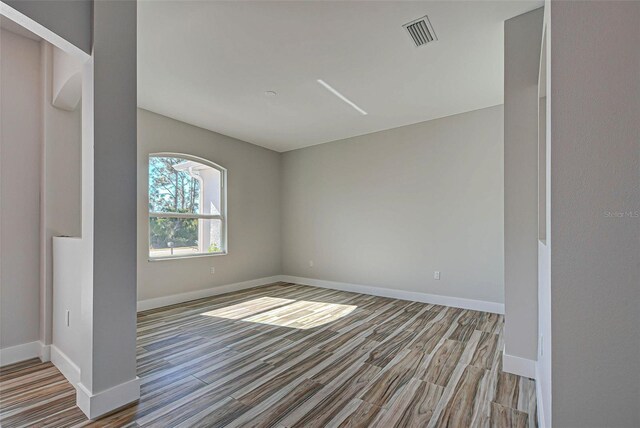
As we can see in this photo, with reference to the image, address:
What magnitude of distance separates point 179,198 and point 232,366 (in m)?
3.01

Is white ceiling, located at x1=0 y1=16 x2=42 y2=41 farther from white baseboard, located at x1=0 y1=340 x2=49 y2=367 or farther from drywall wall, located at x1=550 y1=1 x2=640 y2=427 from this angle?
drywall wall, located at x1=550 y1=1 x2=640 y2=427

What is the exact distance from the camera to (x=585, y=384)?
112 centimetres

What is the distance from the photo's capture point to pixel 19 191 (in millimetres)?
2562

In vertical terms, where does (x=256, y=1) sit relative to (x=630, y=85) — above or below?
above

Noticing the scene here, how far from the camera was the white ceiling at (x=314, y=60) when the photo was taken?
7.34 feet

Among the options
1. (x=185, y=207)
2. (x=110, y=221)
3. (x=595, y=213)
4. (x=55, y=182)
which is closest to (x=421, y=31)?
(x=595, y=213)

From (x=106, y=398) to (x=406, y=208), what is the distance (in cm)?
412

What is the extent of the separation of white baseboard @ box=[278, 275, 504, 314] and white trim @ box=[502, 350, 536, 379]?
1742 millimetres

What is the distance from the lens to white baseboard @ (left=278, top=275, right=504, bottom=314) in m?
3.98

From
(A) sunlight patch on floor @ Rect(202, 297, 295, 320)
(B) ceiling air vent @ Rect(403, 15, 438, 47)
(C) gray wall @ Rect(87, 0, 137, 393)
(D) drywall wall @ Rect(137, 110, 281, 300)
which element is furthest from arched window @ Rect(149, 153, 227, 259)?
(B) ceiling air vent @ Rect(403, 15, 438, 47)

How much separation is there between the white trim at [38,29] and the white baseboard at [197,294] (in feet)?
10.7

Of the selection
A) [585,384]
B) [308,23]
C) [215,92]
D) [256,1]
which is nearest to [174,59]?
[215,92]

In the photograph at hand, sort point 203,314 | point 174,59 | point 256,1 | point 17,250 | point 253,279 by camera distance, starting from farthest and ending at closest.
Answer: point 253,279, point 203,314, point 174,59, point 17,250, point 256,1

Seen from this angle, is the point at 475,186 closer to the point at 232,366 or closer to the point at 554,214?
the point at 554,214
